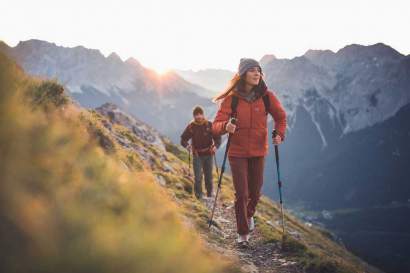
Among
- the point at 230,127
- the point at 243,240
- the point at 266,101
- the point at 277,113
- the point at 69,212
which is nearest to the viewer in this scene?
the point at 69,212

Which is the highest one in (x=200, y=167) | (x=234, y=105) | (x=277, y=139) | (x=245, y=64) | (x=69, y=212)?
(x=245, y=64)

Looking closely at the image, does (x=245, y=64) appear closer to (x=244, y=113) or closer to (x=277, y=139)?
(x=244, y=113)

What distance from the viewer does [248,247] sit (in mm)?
11047

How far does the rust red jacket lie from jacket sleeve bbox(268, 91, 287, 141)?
26.9ft

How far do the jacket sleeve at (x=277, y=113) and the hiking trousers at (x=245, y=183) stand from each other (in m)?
0.88

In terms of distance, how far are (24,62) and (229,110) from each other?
4.87m

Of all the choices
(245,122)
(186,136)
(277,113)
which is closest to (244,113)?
Result: (245,122)

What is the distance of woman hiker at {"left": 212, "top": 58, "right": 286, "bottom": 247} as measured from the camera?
10.3 m

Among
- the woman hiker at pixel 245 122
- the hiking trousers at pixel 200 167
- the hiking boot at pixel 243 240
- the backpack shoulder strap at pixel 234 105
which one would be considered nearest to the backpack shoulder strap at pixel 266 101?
the woman hiker at pixel 245 122

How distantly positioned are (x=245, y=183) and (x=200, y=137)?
890cm

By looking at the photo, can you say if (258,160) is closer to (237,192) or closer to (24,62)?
(237,192)

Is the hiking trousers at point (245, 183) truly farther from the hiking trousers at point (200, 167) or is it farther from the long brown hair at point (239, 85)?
the hiking trousers at point (200, 167)

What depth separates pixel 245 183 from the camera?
33.9 feet

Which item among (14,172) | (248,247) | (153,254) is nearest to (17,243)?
(14,172)
